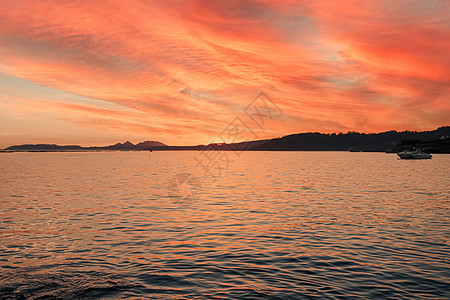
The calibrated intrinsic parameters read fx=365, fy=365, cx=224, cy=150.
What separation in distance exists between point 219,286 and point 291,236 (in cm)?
1127

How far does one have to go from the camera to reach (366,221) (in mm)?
31875

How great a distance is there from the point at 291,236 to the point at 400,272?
9.09 m

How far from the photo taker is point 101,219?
32781 millimetres

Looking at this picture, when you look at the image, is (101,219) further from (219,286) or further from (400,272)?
(400,272)

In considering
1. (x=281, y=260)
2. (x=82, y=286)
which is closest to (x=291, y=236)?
(x=281, y=260)

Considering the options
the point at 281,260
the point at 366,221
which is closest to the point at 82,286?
the point at 281,260

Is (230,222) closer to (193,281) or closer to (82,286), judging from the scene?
(193,281)

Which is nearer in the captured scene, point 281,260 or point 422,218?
point 281,260

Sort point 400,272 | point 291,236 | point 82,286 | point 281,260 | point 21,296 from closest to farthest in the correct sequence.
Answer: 1. point 21,296
2. point 82,286
3. point 400,272
4. point 281,260
5. point 291,236

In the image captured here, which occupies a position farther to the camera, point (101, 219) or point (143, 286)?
point (101, 219)

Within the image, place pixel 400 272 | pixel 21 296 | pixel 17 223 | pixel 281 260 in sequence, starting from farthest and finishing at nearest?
pixel 17 223, pixel 281 260, pixel 400 272, pixel 21 296

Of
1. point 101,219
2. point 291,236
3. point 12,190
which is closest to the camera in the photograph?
point 291,236

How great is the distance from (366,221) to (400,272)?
46.7ft

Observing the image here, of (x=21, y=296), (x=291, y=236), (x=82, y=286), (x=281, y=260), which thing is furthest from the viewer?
(x=291, y=236)
